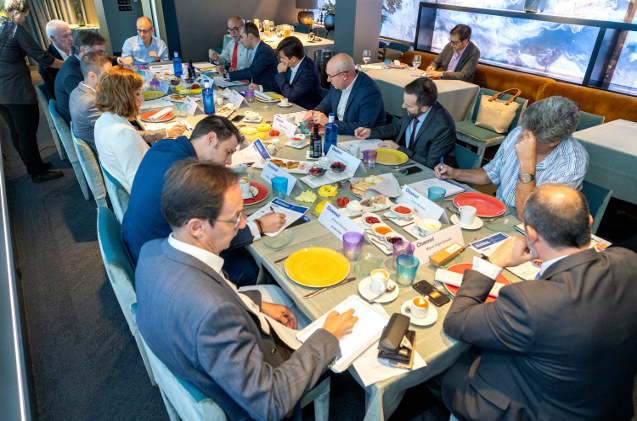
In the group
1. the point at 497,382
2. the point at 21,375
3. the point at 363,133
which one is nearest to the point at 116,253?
the point at 21,375

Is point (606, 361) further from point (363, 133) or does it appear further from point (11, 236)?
point (11, 236)

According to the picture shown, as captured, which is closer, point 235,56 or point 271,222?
point 271,222

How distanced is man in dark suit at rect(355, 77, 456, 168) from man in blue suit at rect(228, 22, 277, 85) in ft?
8.96

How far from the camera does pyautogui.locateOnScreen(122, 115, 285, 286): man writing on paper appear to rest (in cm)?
181

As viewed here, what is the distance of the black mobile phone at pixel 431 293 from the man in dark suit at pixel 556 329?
95 millimetres

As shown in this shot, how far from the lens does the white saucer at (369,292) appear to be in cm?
153

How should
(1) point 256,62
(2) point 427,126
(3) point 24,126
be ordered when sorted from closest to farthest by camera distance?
1. (2) point 427,126
2. (3) point 24,126
3. (1) point 256,62

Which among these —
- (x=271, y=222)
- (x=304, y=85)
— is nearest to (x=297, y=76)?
(x=304, y=85)

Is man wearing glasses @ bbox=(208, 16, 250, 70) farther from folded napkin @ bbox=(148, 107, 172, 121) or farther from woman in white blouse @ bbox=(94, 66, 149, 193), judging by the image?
woman in white blouse @ bbox=(94, 66, 149, 193)

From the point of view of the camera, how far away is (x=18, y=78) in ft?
12.6

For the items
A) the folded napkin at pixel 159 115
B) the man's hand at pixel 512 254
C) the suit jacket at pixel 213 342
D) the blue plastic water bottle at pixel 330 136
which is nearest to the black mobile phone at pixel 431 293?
the man's hand at pixel 512 254

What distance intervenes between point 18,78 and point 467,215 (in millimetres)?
4579

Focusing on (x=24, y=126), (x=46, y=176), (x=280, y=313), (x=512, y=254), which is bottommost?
(x=46, y=176)

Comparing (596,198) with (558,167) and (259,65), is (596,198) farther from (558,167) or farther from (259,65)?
(259,65)
